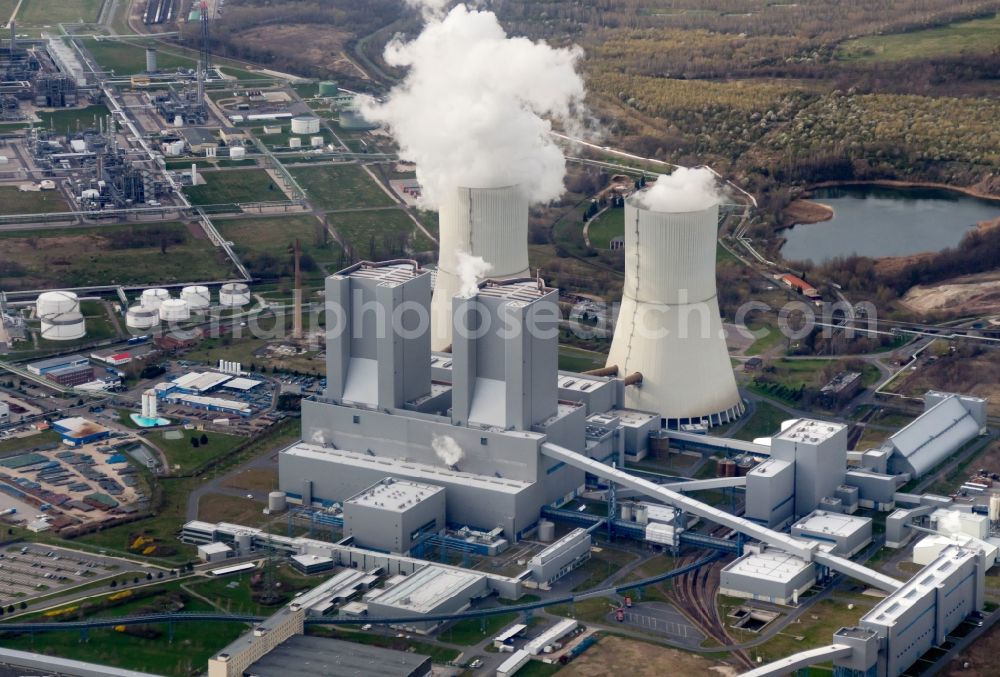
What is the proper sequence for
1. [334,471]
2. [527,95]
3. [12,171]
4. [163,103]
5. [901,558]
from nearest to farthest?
1. [901,558]
2. [334,471]
3. [527,95]
4. [12,171]
5. [163,103]

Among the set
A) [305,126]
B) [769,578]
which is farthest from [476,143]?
[305,126]

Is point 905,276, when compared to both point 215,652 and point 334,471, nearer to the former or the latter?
point 334,471

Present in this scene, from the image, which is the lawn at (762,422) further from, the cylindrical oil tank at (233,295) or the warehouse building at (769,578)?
the cylindrical oil tank at (233,295)

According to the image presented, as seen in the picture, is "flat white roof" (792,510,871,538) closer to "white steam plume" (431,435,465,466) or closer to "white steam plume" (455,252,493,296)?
"white steam plume" (431,435,465,466)

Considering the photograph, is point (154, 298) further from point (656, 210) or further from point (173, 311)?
point (656, 210)

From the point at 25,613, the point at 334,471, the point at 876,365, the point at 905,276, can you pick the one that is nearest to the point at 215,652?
the point at 25,613

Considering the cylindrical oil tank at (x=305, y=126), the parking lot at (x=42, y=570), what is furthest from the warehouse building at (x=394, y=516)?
the cylindrical oil tank at (x=305, y=126)
